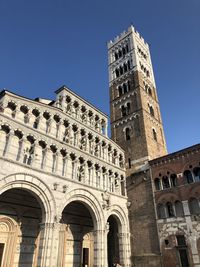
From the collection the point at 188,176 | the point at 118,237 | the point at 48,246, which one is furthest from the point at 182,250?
the point at 48,246

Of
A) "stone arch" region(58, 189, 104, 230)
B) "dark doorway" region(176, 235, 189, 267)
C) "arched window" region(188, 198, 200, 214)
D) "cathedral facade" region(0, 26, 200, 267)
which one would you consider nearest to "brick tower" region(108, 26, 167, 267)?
"cathedral facade" region(0, 26, 200, 267)

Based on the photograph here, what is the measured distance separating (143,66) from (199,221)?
953 inches

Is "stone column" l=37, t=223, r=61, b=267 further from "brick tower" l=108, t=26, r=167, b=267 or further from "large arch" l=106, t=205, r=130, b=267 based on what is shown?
"brick tower" l=108, t=26, r=167, b=267

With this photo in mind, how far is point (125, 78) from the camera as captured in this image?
33.6 m

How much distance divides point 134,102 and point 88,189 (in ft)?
49.3

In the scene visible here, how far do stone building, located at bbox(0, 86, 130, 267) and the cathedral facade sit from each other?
7 cm

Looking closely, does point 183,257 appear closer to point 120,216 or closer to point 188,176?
point 120,216

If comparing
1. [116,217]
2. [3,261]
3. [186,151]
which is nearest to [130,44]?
[186,151]

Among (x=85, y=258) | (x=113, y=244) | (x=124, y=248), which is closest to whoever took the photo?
(x=124, y=248)

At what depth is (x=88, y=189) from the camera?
63.5ft

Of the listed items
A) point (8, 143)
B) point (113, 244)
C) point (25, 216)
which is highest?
point (8, 143)

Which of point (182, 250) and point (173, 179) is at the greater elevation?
point (173, 179)

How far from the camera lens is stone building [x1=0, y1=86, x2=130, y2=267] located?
1513 cm

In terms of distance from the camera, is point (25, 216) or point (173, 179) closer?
point (25, 216)
